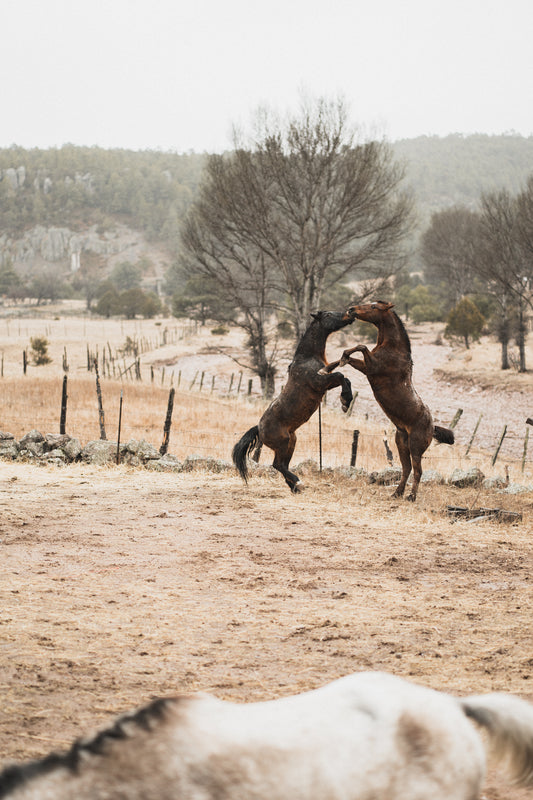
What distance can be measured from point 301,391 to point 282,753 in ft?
27.3

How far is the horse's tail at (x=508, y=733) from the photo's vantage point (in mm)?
2047

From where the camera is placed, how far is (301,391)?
9930 millimetres

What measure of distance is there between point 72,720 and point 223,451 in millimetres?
12077

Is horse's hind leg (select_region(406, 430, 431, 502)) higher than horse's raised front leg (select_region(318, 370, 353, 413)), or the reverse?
horse's raised front leg (select_region(318, 370, 353, 413))

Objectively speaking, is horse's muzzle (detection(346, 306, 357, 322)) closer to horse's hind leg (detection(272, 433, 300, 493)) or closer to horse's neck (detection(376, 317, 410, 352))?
horse's neck (detection(376, 317, 410, 352))

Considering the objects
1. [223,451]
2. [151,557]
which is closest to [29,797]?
[151,557]

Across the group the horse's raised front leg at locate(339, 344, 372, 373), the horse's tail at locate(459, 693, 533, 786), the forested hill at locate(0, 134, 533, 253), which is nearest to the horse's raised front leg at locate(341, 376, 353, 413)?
the horse's raised front leg at locate(339, 344, 372, 373)

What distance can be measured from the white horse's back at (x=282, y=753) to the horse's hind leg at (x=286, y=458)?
842 cm

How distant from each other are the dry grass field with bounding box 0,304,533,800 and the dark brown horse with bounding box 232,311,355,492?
91 centimetres

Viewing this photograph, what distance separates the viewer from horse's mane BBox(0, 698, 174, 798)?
1.58 meters

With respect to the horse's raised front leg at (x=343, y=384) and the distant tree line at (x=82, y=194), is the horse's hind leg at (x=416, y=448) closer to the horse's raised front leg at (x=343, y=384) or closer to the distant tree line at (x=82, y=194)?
the horse's raised front leg at (x=343, y=384)

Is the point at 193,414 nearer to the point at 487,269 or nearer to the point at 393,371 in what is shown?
the point at 393,371

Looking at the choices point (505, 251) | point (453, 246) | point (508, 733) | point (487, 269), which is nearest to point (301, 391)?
point (508, 733)

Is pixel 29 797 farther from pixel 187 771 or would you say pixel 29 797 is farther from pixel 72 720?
pixel 72 720
